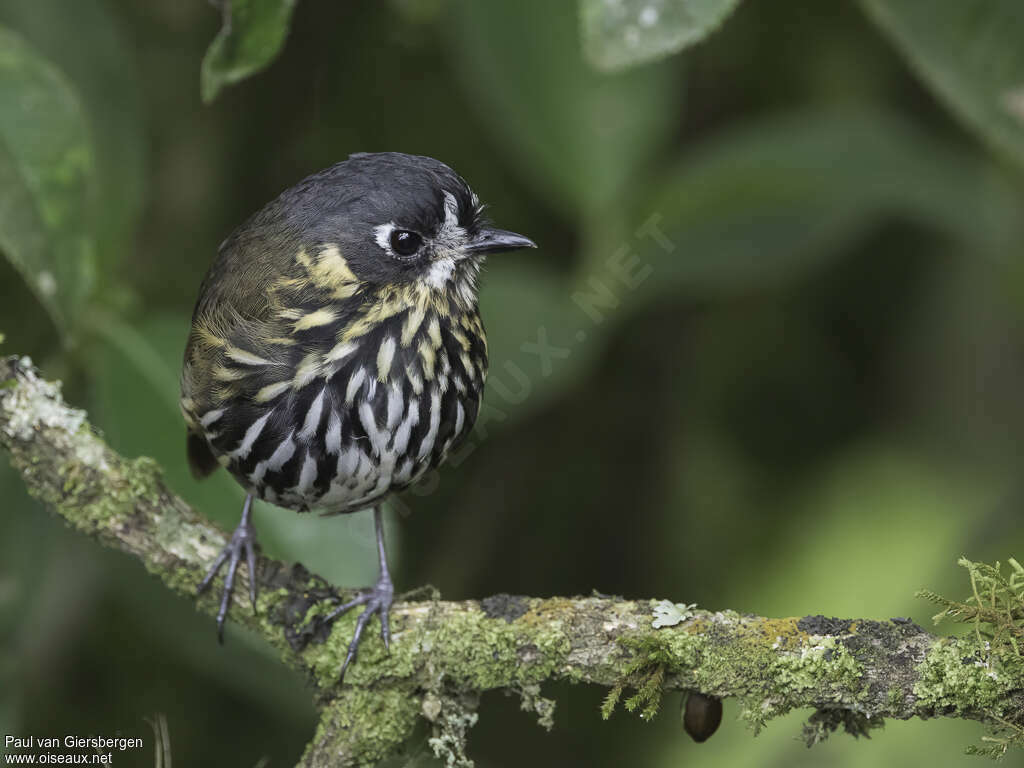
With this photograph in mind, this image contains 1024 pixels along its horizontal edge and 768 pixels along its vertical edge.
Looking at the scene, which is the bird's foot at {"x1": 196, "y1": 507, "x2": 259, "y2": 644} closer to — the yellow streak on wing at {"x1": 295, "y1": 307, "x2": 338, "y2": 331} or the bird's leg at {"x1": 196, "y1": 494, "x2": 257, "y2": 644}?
the bird's leg at {"x1": 196, "y1": 494, "x2": 257, "y2": 644}

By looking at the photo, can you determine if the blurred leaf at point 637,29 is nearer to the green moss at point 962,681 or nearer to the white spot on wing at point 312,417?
the white spot on wing at point 312,417

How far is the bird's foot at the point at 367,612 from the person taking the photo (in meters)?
2.88

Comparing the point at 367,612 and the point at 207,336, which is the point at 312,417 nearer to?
the point at 207,336

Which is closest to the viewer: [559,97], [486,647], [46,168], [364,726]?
[486,647]

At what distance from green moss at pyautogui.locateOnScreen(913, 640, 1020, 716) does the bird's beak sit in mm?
1601

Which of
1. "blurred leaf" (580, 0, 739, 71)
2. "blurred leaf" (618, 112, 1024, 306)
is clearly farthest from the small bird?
"blurred leaf" (618, 112, 1024, 306)

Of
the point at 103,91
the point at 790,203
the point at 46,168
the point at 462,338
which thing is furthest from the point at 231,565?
the point at 790,203

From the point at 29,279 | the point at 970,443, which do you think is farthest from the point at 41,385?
the point at 970,443

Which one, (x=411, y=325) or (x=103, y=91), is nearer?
(x=411, y=325)

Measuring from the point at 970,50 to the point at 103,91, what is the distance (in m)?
2.77

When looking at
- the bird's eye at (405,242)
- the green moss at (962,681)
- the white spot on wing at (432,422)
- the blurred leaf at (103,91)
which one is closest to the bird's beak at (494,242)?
the bird's eye at (405,242)

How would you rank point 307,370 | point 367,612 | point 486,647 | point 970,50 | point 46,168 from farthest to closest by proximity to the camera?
point 970,50, point 46,168, point 307,370, point 367,612, point 486,647

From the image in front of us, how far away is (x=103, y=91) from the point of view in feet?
14.0

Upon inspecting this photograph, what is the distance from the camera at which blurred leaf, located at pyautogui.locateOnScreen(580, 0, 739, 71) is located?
2.88 metres
